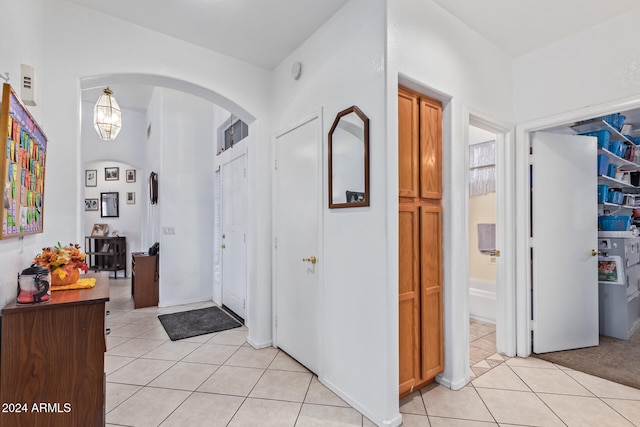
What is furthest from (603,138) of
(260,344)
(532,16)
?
(260,344)

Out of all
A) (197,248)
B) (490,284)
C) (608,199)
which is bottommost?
(490,284)

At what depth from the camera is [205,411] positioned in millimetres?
2088

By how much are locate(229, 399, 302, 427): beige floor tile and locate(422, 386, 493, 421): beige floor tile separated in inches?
35.0

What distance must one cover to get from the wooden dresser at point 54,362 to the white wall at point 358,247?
4.62 feet

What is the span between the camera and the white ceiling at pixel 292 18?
2.26 meters

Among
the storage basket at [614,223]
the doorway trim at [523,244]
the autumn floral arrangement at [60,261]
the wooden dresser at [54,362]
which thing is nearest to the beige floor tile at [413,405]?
the doorway trim at [523,244]

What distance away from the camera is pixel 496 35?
2643mm

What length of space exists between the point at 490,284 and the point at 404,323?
2.24 meters

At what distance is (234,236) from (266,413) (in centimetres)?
251

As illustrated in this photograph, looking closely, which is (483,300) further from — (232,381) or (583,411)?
(232,381)

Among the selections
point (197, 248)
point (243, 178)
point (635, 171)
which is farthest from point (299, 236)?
point (635, 171)

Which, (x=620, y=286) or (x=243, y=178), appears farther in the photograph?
(x=243, y=178)

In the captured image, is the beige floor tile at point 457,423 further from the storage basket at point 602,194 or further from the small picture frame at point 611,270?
the storage basket at point 602,194

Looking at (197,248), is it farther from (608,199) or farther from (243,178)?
(608,199)
